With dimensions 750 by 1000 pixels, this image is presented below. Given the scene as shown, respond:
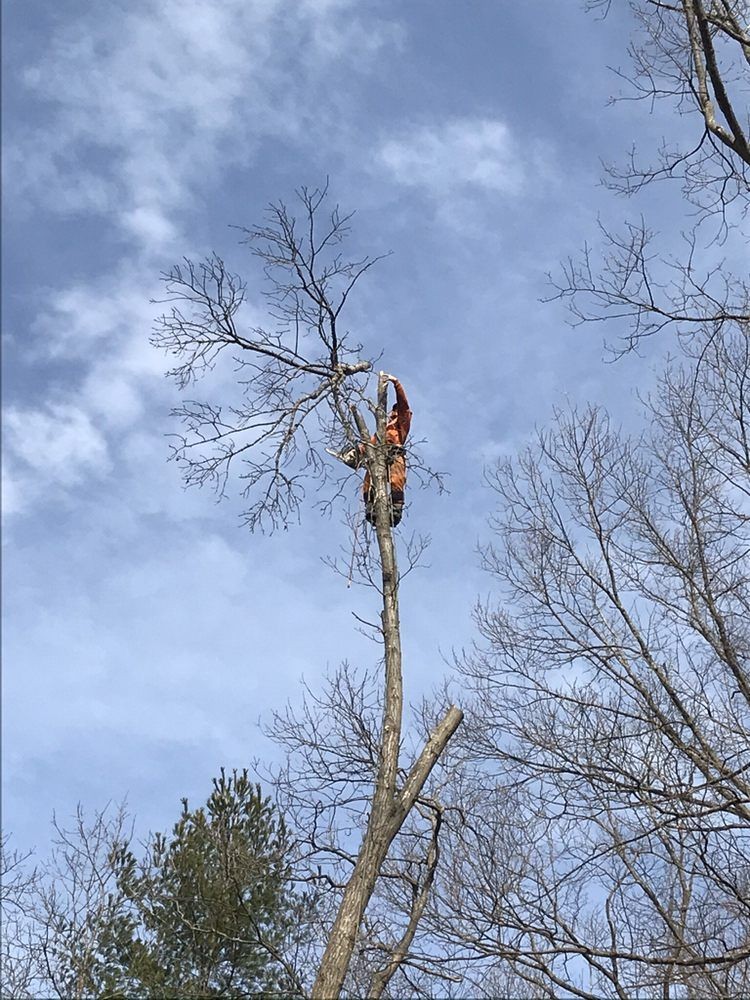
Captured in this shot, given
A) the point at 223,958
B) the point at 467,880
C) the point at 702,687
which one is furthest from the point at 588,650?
the point at 223,958

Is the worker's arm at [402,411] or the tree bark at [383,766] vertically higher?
the worker's arm at [402,411]

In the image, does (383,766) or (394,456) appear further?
(394,456)

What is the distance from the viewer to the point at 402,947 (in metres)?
7.25

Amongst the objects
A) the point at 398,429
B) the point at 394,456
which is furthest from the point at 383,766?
the point at 398,429

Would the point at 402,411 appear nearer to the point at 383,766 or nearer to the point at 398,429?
the point at 398,429

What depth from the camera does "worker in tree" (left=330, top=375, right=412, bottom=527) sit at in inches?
329

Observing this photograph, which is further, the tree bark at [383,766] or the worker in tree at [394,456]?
the worker in tree at [394,456]

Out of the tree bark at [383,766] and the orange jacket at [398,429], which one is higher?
the orange jacket at [398,429]

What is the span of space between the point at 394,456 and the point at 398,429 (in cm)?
30

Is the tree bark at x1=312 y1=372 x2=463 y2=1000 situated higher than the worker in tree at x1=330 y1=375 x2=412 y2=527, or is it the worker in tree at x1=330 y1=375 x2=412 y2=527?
the worker in tree at x1=330 y1=375 x2=412 y2=527

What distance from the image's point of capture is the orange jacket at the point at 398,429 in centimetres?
853

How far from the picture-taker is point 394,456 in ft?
27.7

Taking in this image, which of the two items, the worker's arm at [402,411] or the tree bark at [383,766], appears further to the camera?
the worker's arm at [402,411]

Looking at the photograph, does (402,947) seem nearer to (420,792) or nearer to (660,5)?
(420,792)
